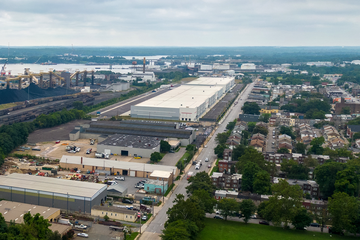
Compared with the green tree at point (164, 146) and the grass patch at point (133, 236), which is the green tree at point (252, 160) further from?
the grass patch at point (133, 236)

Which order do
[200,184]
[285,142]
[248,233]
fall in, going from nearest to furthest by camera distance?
[248,233]
[200,184]
[285,142]

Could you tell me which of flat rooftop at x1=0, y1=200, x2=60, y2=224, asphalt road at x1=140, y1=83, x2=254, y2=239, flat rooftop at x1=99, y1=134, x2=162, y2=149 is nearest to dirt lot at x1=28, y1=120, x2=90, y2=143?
flat rooftop at x1=99, y1=134, x2=162, y2=149

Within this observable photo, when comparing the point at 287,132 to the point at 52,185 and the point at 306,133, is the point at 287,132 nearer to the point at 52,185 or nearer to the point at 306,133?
the point at 306,133

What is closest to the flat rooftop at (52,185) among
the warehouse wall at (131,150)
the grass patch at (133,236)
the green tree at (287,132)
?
the grass patch at (133,236)

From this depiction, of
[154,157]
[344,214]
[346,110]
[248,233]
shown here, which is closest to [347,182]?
[344,214]

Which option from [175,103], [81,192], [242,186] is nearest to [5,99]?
[175,103]

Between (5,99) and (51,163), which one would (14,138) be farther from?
(5,99)

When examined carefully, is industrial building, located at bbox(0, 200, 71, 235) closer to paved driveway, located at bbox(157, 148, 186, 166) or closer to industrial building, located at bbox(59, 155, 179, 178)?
industrial building, located at bbox(59, 155, 179, 178)
